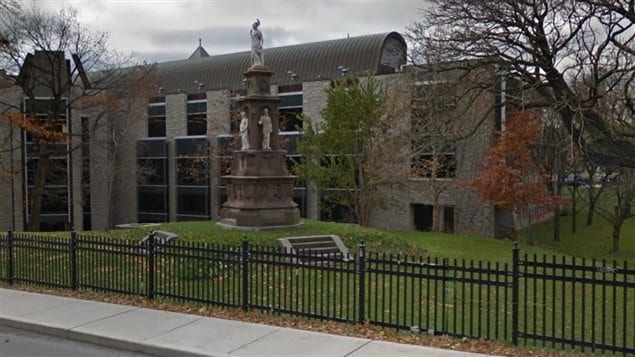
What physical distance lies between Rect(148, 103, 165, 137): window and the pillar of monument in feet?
86.7

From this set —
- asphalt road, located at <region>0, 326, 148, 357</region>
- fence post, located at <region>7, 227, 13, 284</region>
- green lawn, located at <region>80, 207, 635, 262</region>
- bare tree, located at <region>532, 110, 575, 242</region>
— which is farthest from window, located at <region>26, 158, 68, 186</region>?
asphalt road, located at <region>0, 326, 148, 357</region>

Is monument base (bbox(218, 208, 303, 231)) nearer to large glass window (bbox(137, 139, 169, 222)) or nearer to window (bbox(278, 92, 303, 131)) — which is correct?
window (bbox(278, 92, 303, 131))

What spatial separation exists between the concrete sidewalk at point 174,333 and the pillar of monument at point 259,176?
792 centimetres

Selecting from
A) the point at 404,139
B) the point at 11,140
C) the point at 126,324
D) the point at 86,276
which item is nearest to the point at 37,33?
the point at 11,140

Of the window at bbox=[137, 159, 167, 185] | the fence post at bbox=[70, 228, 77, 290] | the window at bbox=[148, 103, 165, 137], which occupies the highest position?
the window at bbox=[148, 103, 165, 137]

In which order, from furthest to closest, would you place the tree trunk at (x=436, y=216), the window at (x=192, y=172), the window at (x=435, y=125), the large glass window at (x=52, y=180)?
the window at (x=192, y=172), the large glass window at (x=52, y=180), the tree trunk at (x=436, y=216), the window at (x=435, y=125)

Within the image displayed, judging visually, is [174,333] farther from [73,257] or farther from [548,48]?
[548,48]

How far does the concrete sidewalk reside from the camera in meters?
6.93

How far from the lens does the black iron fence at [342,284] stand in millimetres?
7328

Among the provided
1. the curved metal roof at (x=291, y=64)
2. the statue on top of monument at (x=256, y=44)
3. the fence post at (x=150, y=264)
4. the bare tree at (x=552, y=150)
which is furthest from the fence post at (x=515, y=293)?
the curved metal roof at (x=291, y=64)

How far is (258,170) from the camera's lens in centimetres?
1758


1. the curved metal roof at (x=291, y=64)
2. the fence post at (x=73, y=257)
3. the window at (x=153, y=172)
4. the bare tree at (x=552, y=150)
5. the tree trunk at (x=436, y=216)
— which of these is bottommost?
the tree trunk at (x=436, y=216)

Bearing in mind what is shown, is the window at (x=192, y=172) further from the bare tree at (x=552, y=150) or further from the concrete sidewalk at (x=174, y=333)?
the concrete sidewalk at (x=174, y=333)

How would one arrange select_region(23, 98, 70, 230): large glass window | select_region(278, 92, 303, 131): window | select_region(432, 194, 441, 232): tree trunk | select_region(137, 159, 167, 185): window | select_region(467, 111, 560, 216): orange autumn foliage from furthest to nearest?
select_region(137, 159, 167, 185): window, select_region(278, 92, 303, 131): window, select_region(23, 98, 70, 230): large glass window, select_region(432, 194, 441, 232): tree trunk, select_region(467, 111, 560, 216): orange autumn foliage
